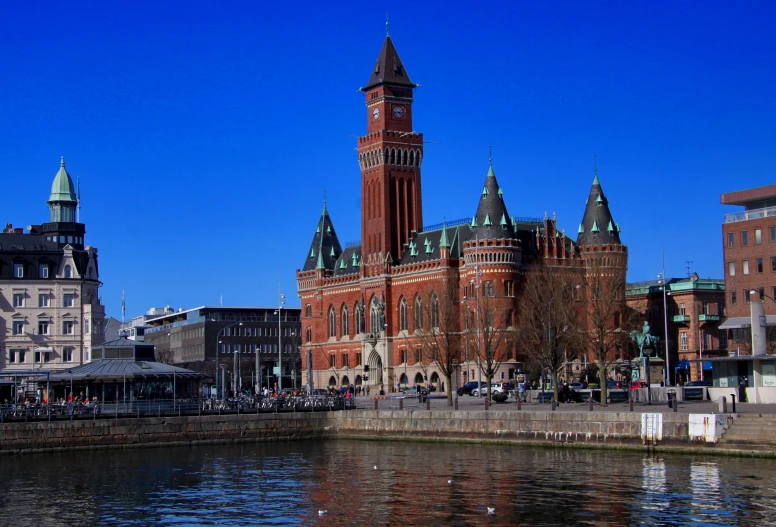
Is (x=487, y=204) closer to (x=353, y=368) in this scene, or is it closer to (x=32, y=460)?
(x=353, y=368)

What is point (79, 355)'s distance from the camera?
114 meters

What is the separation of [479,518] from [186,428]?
124 ft

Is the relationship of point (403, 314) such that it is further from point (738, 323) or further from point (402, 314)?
point (738, 323)

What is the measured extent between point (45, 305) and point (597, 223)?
6229 centimetres

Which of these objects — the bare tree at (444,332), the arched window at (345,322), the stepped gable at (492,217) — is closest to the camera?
the bare tree at (444,332)


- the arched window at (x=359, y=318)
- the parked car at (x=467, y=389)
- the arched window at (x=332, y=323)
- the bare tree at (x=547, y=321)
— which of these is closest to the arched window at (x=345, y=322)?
the arched window at (x=332, y=323)

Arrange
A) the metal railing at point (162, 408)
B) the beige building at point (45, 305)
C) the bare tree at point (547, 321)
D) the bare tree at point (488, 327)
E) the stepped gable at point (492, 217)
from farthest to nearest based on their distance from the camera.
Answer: the stepped gable at point (492, 217)
the beige building at point (45, 305)
the bare tree at point (488, 327)
the bare tree at point (547, 321)
the metal railing at point (162, 408)

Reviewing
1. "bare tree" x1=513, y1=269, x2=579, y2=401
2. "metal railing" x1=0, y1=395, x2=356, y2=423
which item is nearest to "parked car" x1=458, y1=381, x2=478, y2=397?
"bare tree" x1=513, y1=269, x2=579, y2=401

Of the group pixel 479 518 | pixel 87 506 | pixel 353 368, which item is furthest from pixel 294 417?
pixel 353 368

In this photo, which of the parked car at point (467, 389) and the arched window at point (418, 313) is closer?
the parked car at point (467, 389)

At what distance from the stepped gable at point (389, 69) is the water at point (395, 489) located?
8558 cm

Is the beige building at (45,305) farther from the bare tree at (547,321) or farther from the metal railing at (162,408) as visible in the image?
the bare tree at (547,321)

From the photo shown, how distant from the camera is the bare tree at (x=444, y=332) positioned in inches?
3894

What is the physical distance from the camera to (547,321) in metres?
96.6
